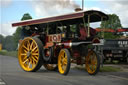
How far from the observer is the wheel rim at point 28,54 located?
11180 mm

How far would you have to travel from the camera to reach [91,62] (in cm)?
1070

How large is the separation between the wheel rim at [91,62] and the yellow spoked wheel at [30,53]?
2.22m

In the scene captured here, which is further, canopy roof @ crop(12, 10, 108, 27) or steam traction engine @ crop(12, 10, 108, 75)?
steam traction engine @ crop(12, 10, 108, 75)

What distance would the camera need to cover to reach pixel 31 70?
433 inches

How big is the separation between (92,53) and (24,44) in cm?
363

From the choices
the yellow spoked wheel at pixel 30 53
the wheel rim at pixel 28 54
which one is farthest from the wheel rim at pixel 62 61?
the wheel rim at pixel 28 54

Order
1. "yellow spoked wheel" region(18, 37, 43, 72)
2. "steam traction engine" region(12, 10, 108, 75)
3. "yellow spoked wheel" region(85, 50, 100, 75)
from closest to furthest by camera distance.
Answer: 1. "steam traction engine" region(12, 10, 108, 75)
2. "yellow spoked wheel" region(85, 50, 100, 75)
3. "yellow spoked wheel" region(18, 37, 43, 72)

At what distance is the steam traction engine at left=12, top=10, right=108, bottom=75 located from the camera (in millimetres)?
9977

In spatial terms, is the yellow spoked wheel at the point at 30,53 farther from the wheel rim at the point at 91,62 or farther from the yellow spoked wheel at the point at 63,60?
the wheel rim at the point at 91,62

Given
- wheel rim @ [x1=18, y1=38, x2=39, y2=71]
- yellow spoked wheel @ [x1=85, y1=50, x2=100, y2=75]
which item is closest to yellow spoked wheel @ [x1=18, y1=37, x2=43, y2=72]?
wheel rim @ [x1=18, y1=38, x2=39, y2=71]

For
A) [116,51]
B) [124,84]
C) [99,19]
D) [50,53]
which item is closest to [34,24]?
[50,53]

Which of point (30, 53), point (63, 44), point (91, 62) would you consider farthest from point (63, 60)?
point (30, 53)

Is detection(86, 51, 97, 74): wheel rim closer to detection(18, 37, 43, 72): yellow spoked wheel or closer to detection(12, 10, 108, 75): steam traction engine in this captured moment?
detection(12, 10, 108, 75): steam traction engine

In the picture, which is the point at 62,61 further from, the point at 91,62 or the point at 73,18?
the point at 73,18
